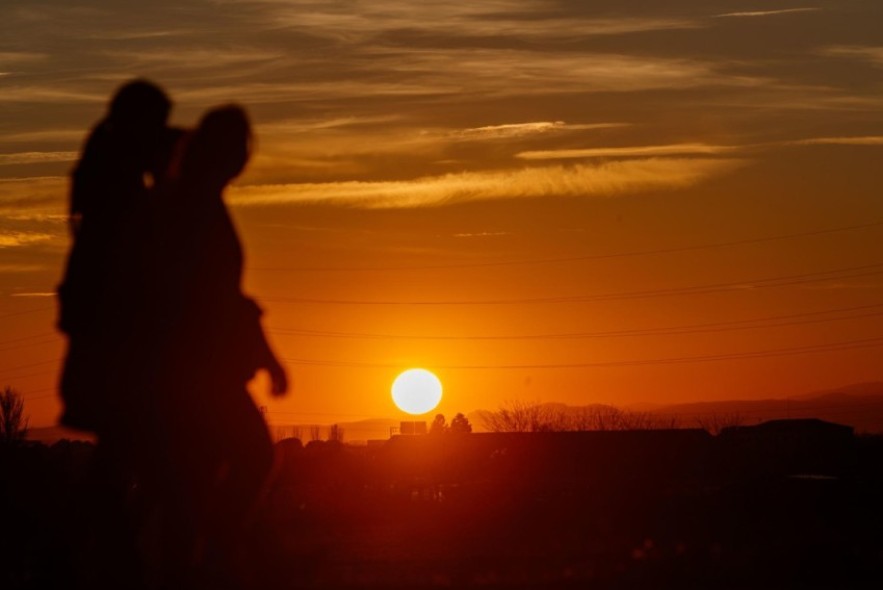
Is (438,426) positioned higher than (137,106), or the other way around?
(137,106)

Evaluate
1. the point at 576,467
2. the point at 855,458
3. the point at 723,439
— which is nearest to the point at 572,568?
the point at 576,467

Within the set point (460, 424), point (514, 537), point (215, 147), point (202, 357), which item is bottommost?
point (460, 424)

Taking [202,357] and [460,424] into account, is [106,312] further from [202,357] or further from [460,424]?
[460,424]

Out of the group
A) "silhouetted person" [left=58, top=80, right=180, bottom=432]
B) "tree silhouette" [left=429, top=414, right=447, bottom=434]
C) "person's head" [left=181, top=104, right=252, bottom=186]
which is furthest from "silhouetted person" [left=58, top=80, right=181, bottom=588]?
"tree silhouette" [left=429, top=414, right=447, bottom=434]

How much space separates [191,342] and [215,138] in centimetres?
110

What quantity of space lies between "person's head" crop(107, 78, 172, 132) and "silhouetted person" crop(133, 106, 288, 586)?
24 centimetres

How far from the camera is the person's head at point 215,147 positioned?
8242 mm

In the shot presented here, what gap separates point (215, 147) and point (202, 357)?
1127 millimetres

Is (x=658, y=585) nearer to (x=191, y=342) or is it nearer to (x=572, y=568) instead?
(x=572, y=568)

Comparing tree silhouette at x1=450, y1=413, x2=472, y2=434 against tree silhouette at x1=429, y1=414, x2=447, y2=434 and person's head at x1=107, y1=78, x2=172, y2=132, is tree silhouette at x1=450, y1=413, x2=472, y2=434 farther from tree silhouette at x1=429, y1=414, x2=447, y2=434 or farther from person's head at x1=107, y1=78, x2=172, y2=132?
person's head at x1=107, y1=78, x2=172, y2=132

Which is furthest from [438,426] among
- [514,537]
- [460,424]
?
[514,537]

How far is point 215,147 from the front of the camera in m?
8.24

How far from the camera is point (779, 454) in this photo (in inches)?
3713

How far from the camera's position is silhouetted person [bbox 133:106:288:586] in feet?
26.9
